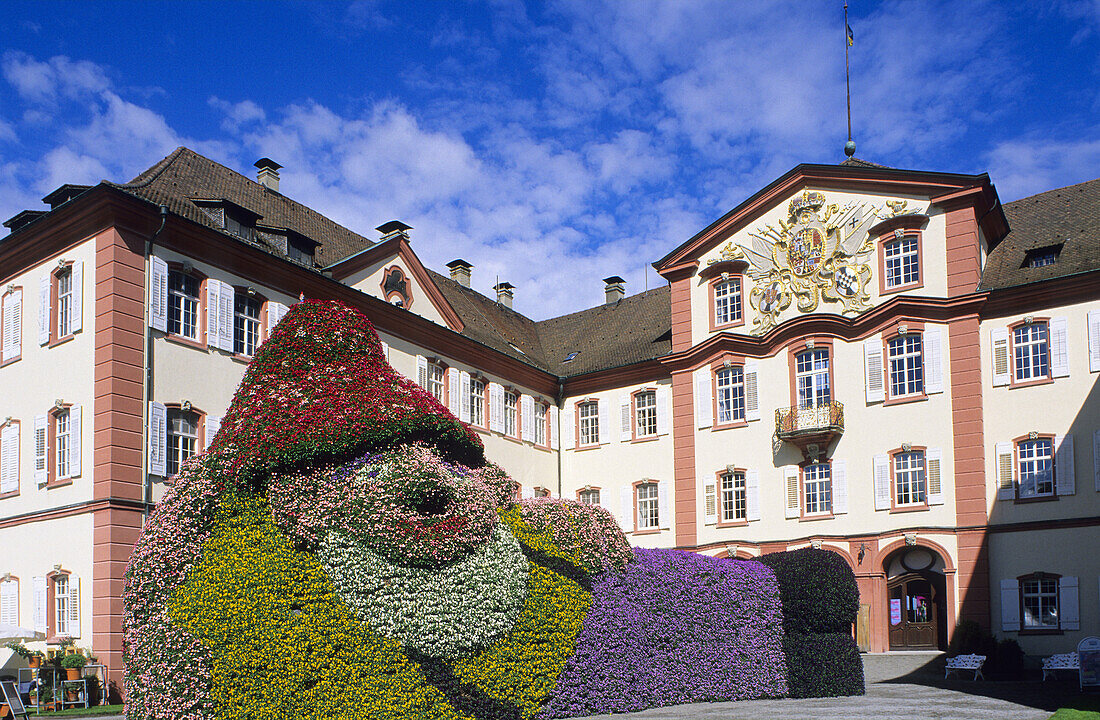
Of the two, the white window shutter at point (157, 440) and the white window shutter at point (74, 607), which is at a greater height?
the white window shutter at point (157, 440)

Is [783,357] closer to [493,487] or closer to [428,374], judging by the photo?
[428,374]

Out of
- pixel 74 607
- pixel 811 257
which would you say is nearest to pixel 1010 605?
pixel 811 257

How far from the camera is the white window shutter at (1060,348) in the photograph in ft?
90.8

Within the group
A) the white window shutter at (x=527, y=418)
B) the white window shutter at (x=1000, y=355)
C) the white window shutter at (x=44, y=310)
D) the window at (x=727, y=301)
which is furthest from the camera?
the white window shutter at (x=527, y=418)

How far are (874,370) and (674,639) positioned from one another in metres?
14.3

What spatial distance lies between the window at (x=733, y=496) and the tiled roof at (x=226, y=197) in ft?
42.1

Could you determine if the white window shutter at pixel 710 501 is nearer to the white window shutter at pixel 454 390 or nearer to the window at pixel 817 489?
the window at pixel 817 489

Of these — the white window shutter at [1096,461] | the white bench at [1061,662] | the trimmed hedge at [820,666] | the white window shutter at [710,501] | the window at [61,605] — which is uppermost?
the white window shutter at [1096,461]

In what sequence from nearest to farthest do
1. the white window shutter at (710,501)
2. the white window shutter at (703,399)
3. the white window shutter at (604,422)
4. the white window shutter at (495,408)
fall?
the white window shutter at (710,501) → the white window shutter at (703,399) → the white window shutter at (495,408) → the white window shutter at (604,422)

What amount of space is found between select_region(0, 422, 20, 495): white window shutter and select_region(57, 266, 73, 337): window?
247 centimetres

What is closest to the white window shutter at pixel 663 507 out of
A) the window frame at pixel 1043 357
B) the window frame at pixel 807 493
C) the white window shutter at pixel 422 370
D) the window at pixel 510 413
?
the window frame at pixel 807 493

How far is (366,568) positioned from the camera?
45.2 ft

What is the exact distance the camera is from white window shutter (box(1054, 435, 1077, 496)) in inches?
1070

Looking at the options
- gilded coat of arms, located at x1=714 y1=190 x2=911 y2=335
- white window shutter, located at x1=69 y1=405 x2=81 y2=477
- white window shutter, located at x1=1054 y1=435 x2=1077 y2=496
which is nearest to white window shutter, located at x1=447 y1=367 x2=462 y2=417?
gilded coat of arms, located at x1=714 y1=190 x2=911 y2=335
